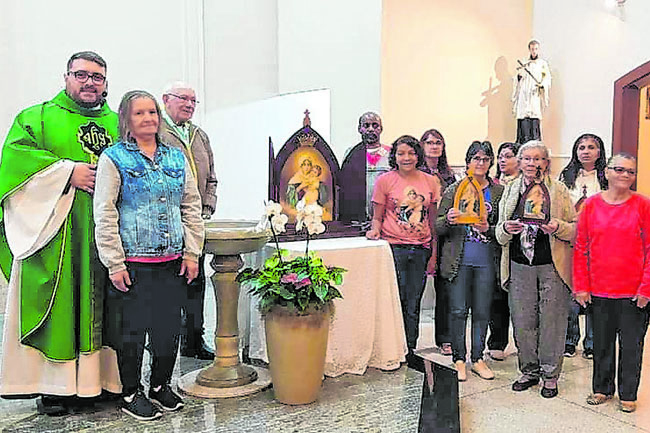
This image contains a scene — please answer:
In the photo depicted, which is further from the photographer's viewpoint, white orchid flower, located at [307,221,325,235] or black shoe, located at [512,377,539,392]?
black shoe, located at [512,377,539,392]

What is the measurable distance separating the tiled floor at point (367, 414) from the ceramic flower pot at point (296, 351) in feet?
0.25

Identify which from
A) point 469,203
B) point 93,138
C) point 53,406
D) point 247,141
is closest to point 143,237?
point 93,138

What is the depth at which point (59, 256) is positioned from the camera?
276cm

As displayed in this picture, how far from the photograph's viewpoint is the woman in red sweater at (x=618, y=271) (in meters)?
2.84

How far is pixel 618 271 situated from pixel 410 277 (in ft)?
3.33

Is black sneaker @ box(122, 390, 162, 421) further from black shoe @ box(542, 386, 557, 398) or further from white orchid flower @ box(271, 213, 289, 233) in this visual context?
black shoe @ box(542, 386, 557, 398)

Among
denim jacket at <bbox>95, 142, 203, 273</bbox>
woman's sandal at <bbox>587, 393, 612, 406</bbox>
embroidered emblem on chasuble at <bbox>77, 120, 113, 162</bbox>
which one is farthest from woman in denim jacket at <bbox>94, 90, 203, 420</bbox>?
woman's sandal at <bbox>587, 393, 612, 406</bbox>

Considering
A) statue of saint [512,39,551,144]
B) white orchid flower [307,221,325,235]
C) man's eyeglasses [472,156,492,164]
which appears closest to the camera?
white orchid flower [307,221,325,235]

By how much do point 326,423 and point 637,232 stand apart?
154 centimetres

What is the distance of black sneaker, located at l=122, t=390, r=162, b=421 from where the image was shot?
109 inches

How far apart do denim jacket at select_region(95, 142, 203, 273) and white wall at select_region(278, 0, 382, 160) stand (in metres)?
3.23

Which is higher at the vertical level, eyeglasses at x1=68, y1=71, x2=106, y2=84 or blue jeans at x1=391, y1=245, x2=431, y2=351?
eyeglasses at x1=68, y1=71, x2=106, y2=84

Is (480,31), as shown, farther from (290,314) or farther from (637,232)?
(290,314)

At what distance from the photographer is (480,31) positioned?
659 cm
